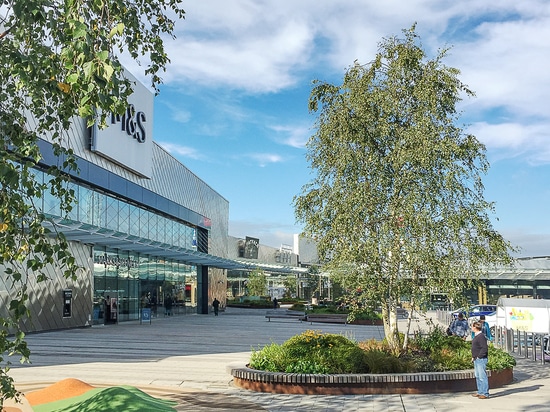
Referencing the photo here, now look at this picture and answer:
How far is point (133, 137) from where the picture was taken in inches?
1405

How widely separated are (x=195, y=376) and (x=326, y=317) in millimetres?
25197

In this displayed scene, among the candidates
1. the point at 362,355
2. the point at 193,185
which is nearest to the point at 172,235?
the point at 193,185

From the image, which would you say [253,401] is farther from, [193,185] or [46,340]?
[193,185]

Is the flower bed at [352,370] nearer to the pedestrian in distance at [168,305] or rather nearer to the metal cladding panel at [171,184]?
the metal cladding panel at [171,184]

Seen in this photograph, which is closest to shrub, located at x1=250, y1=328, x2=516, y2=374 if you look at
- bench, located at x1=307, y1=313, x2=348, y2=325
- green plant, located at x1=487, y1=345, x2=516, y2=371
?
green plant, located at x1=487, y1=345, x2=516, y2=371

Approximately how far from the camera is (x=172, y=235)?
45.1 meters

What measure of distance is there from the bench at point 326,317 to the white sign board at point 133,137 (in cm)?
1378

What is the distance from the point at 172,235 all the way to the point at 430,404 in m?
35.7

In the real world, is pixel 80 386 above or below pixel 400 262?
below

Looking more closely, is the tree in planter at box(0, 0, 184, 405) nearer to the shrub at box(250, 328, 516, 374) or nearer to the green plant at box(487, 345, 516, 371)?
the shrub at box(250, 328, 516, 374)

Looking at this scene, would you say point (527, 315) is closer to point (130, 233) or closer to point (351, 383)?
point (351, 383)

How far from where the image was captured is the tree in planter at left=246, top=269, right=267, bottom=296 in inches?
2790

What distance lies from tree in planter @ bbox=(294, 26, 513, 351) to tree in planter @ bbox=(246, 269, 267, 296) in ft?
183

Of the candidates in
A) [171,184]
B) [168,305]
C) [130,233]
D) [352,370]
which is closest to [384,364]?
[352,370]
